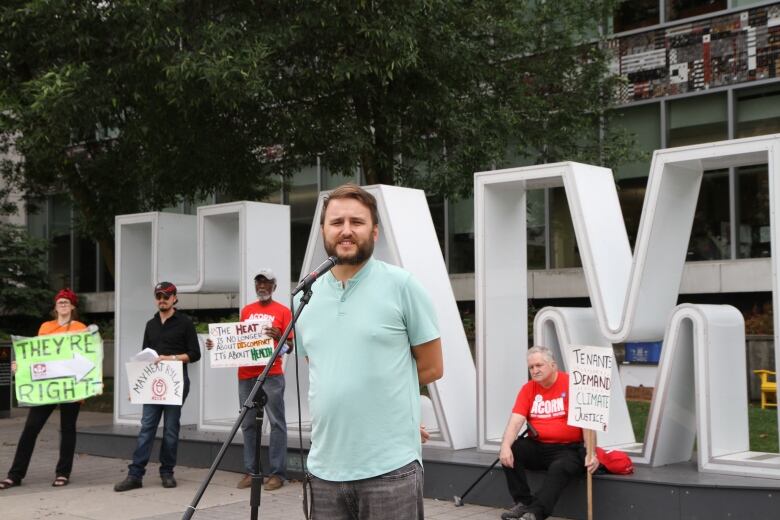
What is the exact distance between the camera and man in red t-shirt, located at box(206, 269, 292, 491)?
363 inches

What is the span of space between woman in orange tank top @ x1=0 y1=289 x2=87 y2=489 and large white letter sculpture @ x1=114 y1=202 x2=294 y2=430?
201 centimetres

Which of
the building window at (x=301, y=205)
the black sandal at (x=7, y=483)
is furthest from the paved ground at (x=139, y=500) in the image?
the building window at (x=301, y=205)

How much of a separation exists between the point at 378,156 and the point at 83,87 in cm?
426

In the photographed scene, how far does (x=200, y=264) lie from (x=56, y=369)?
2.57 meters

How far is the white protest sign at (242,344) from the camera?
9.20 m

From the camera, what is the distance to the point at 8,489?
9.70 m

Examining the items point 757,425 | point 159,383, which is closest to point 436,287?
point 159,383

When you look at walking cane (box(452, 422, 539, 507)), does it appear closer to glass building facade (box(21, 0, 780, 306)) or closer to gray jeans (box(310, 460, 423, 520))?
gray jeans (box(310, 460, 423, 520))

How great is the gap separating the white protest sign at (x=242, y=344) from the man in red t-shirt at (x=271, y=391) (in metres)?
0.08

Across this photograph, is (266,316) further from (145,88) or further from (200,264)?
(145,88)

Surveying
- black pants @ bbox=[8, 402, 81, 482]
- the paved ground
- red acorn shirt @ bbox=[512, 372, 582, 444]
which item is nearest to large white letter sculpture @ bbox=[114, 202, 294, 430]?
the paved ground

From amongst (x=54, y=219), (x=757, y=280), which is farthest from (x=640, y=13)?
(x=54, y=219)

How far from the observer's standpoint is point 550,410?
7992 mm

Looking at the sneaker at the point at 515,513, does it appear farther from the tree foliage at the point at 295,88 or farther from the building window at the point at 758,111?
the building window at the point at 758,111
